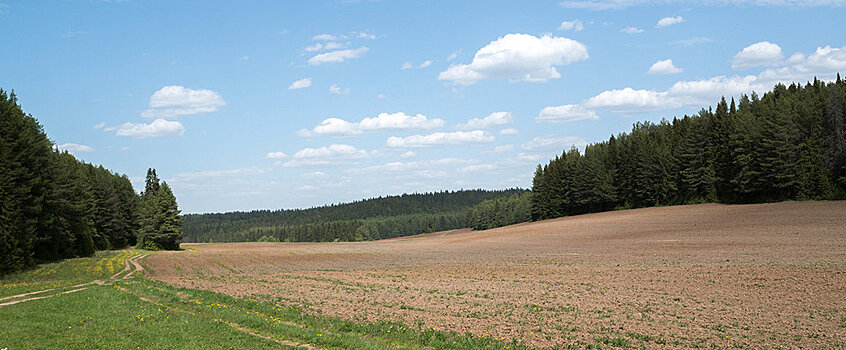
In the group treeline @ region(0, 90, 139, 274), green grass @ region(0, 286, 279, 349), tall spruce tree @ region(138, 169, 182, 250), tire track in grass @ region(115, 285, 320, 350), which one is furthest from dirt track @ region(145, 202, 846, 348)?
tall spruce tree @ region(138, 169, 182, 250)

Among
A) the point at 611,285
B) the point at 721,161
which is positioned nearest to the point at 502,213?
the point at 721,161

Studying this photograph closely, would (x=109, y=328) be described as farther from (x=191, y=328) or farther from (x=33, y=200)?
(x=33, y=200)

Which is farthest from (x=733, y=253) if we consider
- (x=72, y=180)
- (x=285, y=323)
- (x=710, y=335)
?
(x=72, y=180)

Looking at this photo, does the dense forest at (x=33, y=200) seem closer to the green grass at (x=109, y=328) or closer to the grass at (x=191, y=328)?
the grass at (x=191, y=328)

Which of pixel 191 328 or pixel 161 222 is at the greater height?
pixel 161 222

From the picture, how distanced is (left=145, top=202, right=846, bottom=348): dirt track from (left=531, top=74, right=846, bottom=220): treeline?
39.0ft

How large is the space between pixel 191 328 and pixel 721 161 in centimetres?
8027

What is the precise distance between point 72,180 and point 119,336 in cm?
5361

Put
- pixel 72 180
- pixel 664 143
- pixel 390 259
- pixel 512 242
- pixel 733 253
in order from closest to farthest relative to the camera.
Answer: pixel 733 253 → pixel 390 259 → pixel 72 180 → pixel 512 242 → pixel 664 143

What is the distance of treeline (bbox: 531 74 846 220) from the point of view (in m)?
65.4

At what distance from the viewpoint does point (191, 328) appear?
15.8m

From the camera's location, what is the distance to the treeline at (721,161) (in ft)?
214

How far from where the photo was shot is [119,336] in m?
14.4

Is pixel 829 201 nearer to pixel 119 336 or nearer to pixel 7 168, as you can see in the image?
pixel 119 336
